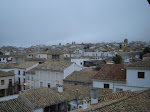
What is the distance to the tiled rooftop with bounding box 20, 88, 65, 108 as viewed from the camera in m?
15.7

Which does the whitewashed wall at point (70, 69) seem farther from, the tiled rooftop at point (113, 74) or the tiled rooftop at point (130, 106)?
the tiled rooftop at point (130, 106)

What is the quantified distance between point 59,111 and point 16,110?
4.32m

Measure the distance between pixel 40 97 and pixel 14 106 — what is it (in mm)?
2750

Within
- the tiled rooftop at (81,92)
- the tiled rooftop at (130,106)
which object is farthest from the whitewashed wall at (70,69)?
the tiled rooftop at (130,106)

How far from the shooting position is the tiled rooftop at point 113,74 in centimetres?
2098

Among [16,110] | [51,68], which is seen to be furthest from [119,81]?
[51,68]

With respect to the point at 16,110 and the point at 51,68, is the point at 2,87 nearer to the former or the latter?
the point at 51,68

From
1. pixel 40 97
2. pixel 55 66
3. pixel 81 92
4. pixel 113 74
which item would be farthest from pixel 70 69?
pixel 40 97

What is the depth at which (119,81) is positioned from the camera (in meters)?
20.5

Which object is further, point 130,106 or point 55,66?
point 55,66

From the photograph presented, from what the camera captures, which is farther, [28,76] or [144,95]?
[28,76]

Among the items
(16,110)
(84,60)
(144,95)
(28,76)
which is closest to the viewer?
(144,95)

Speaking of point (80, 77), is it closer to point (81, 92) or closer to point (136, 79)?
point (81, 92)

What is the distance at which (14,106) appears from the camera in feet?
47.7
